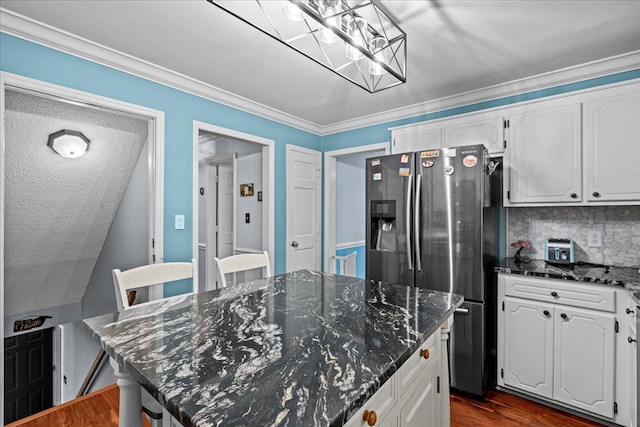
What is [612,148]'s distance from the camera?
2166 mm

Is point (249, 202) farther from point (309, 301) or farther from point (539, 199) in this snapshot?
point (539, 199)

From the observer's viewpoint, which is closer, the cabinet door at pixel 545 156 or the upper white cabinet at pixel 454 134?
the cabinet door at pixel 545 156

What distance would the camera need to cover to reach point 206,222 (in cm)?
461

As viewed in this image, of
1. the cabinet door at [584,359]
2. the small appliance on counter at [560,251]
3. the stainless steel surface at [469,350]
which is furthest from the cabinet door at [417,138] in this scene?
the cabinet door at [584,359]

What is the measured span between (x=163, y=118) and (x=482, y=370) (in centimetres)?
312

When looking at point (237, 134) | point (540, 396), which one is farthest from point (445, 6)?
point (540, 396)

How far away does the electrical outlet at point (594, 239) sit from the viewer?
95.4 inches

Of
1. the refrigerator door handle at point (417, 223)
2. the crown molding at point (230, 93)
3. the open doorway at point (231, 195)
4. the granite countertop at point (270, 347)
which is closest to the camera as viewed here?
the granite countertop at point (270, 347)

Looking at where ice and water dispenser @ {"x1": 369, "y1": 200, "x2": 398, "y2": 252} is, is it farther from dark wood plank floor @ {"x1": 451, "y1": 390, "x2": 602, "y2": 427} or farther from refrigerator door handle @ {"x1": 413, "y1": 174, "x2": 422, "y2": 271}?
dark wood plank floor @ {"x1": 451, "y1": 390, "x2": 602, "y2": 427}

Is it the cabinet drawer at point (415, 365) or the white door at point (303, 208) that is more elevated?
the white door at point (303, 208)

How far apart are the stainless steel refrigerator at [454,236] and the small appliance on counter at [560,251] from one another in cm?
38

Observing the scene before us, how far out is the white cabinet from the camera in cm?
200

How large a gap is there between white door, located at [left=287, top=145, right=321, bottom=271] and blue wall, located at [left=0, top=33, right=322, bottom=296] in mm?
98

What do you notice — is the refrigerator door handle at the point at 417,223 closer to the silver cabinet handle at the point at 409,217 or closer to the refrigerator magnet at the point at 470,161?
the silver cabinet handle at the point at 409,217
